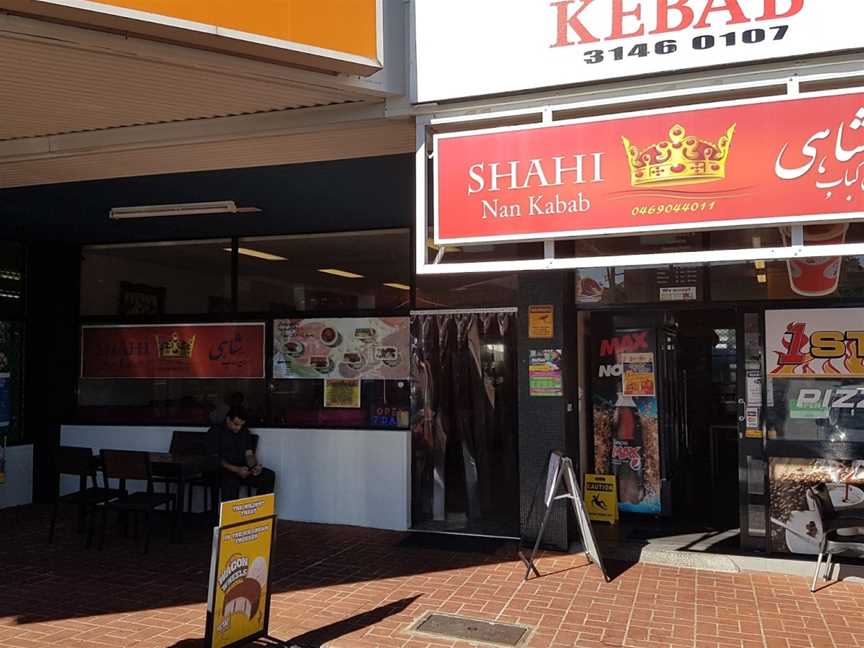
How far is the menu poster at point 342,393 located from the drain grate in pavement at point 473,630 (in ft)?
11.3

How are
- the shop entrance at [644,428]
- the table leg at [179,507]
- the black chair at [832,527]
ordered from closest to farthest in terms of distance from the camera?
1. the black chair at [832,527]
2. the table leg at [179,507]
3. the shop entrance at [644,428]

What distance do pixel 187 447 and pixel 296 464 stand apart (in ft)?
4.28

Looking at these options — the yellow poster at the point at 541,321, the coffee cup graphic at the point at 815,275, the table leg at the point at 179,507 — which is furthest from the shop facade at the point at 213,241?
the coffee cup graphic at the point at 815,275

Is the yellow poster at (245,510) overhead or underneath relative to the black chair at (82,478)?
overhead

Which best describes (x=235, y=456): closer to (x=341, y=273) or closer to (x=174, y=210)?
(x=341, y=273)

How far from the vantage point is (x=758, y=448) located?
630cm

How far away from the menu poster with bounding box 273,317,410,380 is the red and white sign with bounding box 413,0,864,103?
3.45 m

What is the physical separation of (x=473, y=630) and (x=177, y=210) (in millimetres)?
4985

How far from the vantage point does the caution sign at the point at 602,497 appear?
24.4 ft

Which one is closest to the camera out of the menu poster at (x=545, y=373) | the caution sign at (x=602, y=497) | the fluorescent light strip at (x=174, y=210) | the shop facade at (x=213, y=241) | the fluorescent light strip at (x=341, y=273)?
the shop facade at (x=213, y=241)

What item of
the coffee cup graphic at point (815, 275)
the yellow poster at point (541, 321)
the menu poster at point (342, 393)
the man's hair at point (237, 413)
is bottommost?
the man's hair at point (237, 413)

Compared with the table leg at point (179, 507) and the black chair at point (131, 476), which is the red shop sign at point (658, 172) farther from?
the black chair at point (131, 476)

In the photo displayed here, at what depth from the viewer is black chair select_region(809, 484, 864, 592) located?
548cm

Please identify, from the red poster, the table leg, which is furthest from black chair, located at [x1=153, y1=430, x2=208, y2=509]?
the table leg
